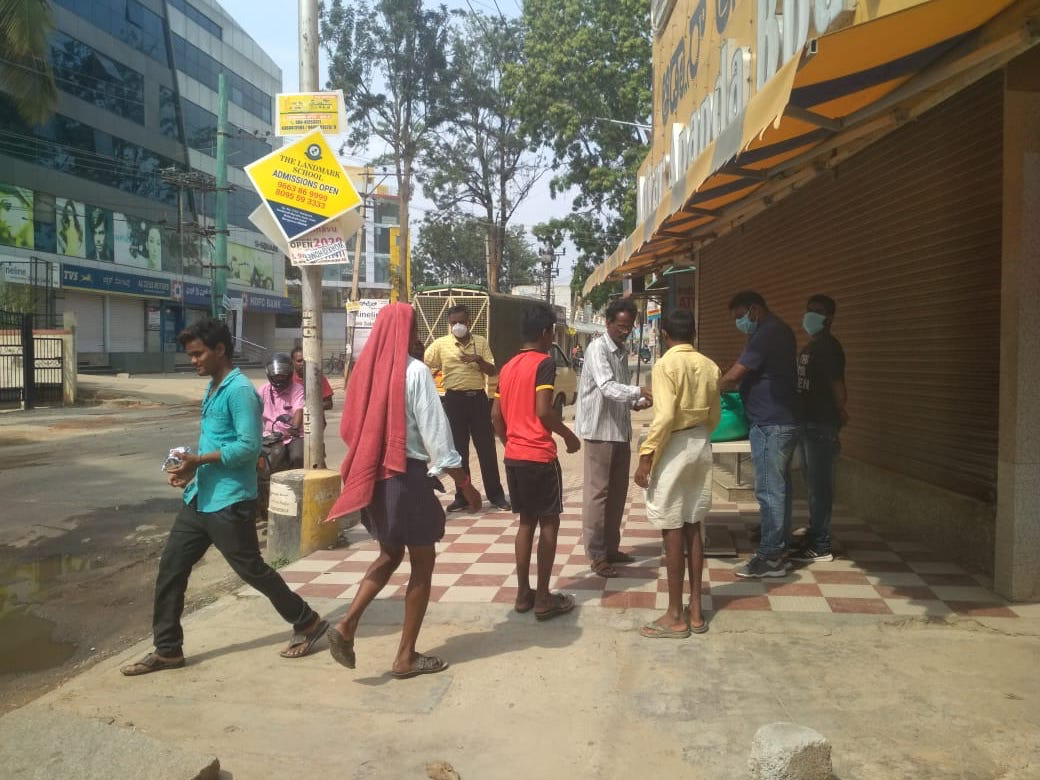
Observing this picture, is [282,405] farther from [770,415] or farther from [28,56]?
[28,56]

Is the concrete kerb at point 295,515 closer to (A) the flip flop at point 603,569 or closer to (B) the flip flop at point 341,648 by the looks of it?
(A) the flip flop at point 603,569

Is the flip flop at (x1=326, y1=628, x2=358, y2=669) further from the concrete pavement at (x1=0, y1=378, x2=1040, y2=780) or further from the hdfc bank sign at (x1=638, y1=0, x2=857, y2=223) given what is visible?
the hdfc bank sign at (x1=638, y1=0, x2=857, y2=223)

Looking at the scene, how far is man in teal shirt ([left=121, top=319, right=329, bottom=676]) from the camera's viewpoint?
165 inches

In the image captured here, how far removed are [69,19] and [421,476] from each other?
35117 mm

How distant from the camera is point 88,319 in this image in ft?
110

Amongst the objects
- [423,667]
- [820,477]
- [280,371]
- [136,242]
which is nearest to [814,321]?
[820,477]

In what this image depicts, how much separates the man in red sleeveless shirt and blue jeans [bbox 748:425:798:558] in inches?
52.4

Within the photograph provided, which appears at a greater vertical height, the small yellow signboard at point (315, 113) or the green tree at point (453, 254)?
the green tree at point (453, 254)

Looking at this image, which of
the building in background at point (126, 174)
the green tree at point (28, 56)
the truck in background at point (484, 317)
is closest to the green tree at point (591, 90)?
the truck in background at point (484, 317)

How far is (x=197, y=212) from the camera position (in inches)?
1634

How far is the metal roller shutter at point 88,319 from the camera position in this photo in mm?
32688

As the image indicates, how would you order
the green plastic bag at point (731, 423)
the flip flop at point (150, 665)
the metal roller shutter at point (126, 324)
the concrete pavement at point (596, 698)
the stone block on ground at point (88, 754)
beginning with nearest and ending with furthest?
1. the stone block on ground at point (88, 754)
2. the concrete pavement at point (596, 698)
3. the flip flop at point (150, 665)
4. the green plastic bag at point (731, 423)
5. the metal roller shutter at point (126, 324)

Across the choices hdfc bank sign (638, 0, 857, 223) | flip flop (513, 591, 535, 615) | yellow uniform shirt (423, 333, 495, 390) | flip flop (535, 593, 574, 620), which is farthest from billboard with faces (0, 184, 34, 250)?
flip flop (535, 593, 574, 620)

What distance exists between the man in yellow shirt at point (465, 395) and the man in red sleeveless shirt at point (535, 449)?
3.10 m
